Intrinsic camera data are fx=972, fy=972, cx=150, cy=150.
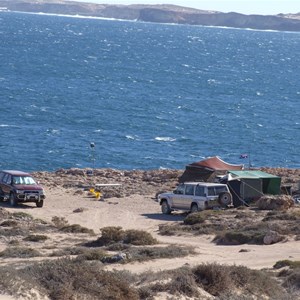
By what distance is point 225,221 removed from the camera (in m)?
30.9

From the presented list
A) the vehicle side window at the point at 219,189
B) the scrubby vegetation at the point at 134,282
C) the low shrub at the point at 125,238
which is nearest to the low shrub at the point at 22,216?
the low shrub at the point at 125,238

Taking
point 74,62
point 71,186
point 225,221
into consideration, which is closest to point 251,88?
point 74,62

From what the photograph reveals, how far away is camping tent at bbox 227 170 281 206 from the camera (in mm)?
35250

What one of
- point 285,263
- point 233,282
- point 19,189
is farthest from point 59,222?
point 233,282

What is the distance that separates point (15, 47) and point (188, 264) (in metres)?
138

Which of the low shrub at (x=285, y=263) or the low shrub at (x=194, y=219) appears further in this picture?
the low shrub at (x=194, y=219)

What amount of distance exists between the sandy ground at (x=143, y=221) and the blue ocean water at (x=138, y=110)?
19.1 metres

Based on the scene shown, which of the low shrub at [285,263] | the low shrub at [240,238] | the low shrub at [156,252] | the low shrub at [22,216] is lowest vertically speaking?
the low shrub at [22,216]

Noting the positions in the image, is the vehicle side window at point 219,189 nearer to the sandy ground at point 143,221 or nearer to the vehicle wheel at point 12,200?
the sandy ground at point 143,221

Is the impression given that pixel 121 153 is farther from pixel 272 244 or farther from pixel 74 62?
pixel 74 62

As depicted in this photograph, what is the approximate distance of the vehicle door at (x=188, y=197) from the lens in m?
34.1

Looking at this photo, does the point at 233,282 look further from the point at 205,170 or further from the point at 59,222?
the point at 205,170

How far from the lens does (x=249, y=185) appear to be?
35625mm

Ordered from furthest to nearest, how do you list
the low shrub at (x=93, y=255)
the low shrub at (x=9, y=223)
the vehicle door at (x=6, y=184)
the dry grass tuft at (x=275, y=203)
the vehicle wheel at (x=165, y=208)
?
the vehicle door at (x=6, y=184)
the vehicle wheel at (x=165, y=208)
the dry grass tuft at (x=275, y=203)
the low shrub at (x=9, y=223)
the low shrub at (x=93, y=255)
